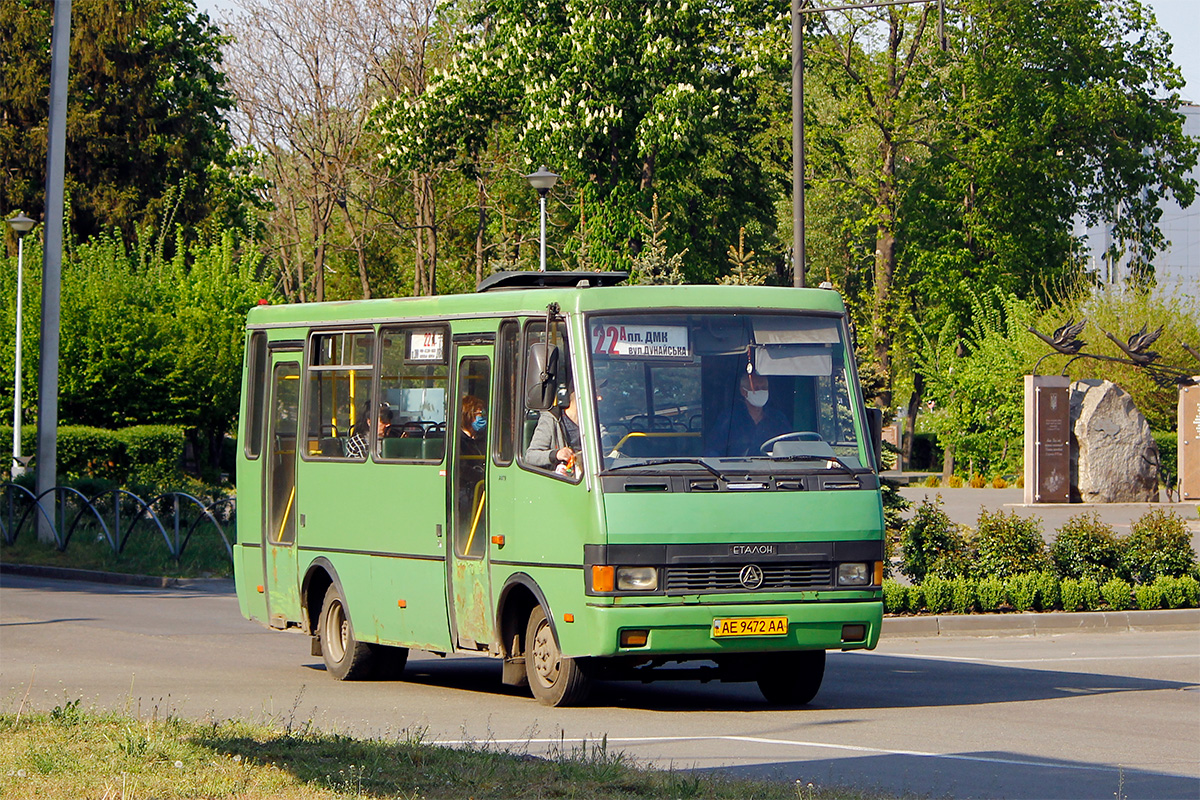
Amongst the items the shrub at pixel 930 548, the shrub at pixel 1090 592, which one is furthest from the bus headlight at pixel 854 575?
the shrub at pixel 1090 592

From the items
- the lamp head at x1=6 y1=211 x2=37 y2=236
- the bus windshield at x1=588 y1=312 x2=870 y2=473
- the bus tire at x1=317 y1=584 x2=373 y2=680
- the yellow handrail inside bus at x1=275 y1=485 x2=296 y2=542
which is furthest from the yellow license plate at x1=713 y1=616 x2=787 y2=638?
the lamp head at x1=6 y1=211 x2=37 y2=236

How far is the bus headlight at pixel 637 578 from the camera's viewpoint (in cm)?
1083

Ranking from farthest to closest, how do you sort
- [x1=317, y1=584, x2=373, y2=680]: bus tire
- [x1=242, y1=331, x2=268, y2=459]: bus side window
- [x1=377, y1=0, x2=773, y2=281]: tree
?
[x1=377, y1=0, x2=773, y2=281]: tree → [x1=242, y1=331, x2=268, y2=459]: bus side window → [x1=317, y1=584, x2=373, y2=680]: bus tire

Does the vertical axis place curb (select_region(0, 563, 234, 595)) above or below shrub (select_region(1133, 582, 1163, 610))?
below

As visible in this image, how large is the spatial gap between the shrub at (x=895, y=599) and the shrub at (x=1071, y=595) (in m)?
1.73

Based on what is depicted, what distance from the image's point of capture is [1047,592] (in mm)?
17734

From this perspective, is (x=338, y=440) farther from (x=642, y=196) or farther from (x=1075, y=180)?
(x=1075, y=180)

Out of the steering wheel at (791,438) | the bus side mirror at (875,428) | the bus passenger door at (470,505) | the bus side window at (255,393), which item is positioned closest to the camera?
the steering wheel at (791,438)

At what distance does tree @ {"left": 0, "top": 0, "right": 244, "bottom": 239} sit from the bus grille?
38.4 metres

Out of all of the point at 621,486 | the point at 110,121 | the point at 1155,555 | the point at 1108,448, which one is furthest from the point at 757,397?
the point at 110,121

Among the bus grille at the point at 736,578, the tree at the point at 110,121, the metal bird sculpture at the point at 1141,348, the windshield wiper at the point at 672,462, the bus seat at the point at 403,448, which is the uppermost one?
the tree at the point at 110,121

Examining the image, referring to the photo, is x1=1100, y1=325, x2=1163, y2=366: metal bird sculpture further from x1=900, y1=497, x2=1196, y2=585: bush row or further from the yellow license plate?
the yellow license plate

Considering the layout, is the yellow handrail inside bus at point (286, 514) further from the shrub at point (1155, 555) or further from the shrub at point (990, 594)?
the shrub at point (1155, 555)

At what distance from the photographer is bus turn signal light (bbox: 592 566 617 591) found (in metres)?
10.8
